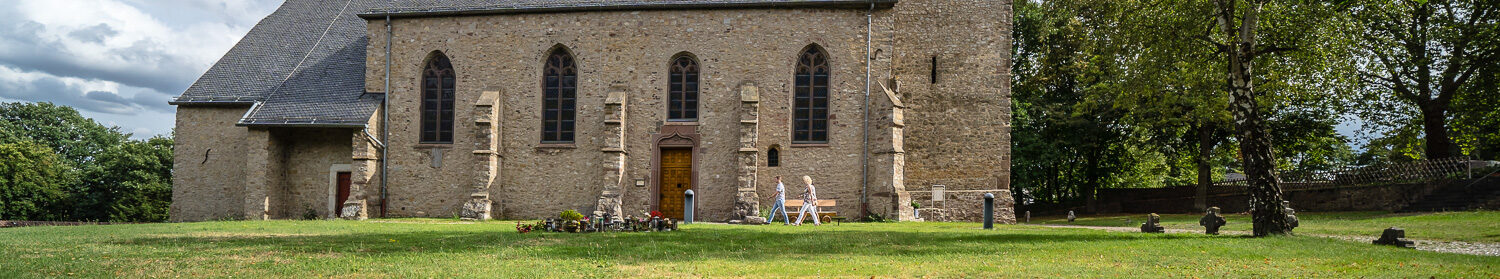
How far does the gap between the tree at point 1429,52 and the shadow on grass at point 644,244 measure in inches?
730

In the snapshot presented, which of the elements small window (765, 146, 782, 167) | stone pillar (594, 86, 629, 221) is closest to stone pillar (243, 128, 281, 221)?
stone pillar (594, 86, 629, 221)

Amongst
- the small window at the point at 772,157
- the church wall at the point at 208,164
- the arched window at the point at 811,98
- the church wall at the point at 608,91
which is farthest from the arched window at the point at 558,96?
the church wall at the point at 208,164

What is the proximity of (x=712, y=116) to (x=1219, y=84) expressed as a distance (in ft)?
48.9

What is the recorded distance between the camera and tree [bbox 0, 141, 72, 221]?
4269 cm

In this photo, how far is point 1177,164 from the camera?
1559 inches

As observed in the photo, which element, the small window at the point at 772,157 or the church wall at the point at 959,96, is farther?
the church wall at the point at 959,96

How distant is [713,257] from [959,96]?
1771 cm

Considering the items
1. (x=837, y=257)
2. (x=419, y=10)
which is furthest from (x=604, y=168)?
(x=837, y=257)

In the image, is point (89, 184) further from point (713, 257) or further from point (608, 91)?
point (713, 257)

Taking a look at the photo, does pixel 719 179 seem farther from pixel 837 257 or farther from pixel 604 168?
pixel 837 257

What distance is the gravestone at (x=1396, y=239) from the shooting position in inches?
484

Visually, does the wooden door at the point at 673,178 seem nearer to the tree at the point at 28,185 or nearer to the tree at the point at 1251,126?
the tree at the point at 1251,126

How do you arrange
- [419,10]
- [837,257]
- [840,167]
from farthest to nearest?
[419,10], [840,167], [837,257]

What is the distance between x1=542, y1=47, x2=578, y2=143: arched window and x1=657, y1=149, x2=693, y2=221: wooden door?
2.96 metres
